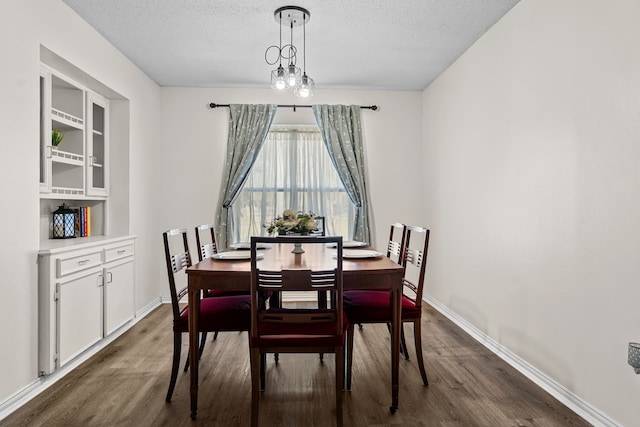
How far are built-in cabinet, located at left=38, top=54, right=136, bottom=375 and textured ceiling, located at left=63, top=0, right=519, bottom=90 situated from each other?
1.78ft

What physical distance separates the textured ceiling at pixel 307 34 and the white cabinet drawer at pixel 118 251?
1.76 meters

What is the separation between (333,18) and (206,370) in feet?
8.89

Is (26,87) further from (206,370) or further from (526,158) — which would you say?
(526,158)

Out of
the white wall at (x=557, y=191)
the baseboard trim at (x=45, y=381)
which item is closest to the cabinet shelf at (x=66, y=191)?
the baseboard trim at (x=45, y=381)

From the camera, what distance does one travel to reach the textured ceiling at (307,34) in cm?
303

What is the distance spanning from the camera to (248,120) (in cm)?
486

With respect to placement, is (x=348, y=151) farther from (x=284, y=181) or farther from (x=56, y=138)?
(x=56, y=138)

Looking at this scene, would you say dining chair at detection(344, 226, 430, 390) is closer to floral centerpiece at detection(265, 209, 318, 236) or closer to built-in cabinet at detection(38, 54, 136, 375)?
floral centerpiece at detection(265, 209, 318, 236)

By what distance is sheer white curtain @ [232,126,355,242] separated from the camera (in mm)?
4980

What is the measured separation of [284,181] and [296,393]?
2.87m

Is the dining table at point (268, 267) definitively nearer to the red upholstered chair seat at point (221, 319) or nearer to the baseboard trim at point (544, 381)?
the red upholstered chair seat at point (221, 319)

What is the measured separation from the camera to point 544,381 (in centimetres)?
261

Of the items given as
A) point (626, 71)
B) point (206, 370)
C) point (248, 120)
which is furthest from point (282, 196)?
point (626, 71)

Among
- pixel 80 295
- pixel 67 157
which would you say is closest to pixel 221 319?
pixel 80 295
